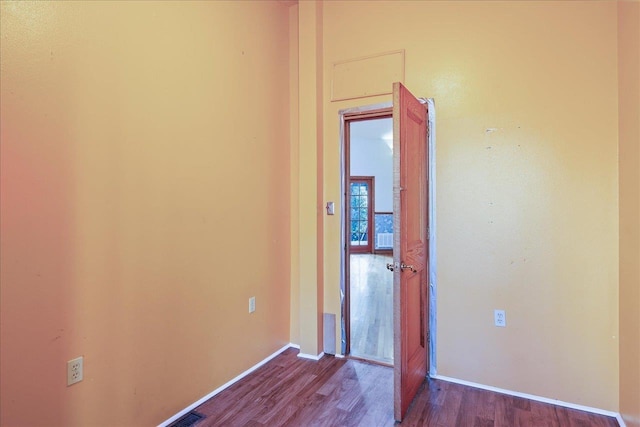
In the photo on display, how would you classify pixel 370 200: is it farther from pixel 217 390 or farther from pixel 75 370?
pixel 75 370

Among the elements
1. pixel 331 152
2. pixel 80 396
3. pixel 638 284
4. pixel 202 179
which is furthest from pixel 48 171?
pixel 638 284

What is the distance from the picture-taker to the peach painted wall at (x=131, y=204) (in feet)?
4.44

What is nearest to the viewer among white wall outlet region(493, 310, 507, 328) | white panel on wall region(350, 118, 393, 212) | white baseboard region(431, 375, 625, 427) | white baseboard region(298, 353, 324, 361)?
white baseboard region(431, 375, 625, 427)

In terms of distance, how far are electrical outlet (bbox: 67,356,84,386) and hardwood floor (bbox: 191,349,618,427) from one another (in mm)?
755

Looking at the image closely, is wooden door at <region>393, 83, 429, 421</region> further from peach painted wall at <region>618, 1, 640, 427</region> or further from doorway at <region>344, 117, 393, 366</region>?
doorway at <region>344, 117, 393, 366</region>

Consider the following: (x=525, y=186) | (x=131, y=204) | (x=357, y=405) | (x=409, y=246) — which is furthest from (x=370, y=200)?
(x=131, y=204)

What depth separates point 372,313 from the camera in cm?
400

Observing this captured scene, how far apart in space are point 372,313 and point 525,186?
2.34 meters

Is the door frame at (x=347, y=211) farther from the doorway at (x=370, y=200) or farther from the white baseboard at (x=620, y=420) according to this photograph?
the doorway at (x=370, y=200)

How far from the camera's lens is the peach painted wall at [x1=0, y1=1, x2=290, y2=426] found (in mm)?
1354

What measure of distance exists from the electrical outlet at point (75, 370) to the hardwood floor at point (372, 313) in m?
1.99

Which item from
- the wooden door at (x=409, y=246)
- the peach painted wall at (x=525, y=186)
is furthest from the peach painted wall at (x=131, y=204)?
the peach painted wall at (x=525, y=186)

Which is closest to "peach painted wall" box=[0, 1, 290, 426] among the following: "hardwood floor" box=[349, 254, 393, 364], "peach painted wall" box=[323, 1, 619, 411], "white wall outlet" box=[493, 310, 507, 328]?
"hardwood floor" box=[349, 254, 393, 364]

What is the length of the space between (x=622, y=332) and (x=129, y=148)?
9.81ft
